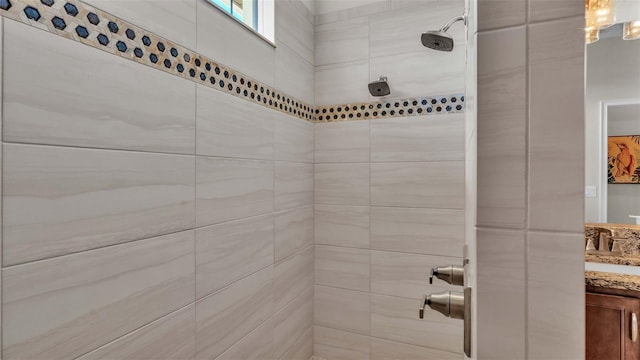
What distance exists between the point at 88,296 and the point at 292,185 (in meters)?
1.10

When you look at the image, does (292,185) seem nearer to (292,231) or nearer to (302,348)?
(292,231)

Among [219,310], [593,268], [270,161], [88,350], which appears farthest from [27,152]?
[593,268]

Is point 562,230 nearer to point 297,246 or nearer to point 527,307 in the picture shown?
point 527,307

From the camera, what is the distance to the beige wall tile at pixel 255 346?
1.37 meters

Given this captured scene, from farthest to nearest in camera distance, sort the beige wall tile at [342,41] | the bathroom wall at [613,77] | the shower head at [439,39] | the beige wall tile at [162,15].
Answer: the beige wall tile at [342,41]
the shower head at [439,39]
the bathroom wall at [613,77]
the beige wall tile at [162,15]

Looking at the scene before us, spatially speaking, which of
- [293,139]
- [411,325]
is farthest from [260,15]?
[411,325]

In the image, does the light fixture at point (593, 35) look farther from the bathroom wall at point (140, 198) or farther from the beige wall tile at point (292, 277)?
the beige wall tile at point (292, 277)

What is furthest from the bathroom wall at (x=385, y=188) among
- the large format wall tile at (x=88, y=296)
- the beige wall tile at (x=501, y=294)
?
the beige wall tile at (x=501, y=294)

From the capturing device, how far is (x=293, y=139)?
1.82 m

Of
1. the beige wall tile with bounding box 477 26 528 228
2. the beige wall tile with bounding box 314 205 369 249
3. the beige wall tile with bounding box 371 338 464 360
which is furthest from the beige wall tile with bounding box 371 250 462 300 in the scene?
the beige wall tile with bounding box 477 26 528 228

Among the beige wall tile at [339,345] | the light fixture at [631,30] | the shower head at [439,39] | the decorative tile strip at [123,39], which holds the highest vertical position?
the shower head at [439,39]

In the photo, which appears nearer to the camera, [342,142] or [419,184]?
[419,184]

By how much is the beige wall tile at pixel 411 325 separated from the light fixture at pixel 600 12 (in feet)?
4.60

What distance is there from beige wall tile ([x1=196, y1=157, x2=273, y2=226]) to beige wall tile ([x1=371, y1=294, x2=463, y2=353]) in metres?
0.90
